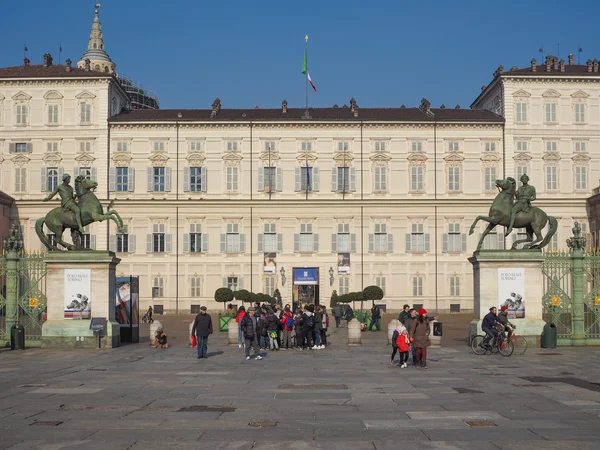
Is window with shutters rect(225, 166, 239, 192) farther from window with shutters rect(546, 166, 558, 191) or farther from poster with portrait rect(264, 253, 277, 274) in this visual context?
window with shutters rect(546, 166, 558, 191)

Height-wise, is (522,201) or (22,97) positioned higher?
(22,97)

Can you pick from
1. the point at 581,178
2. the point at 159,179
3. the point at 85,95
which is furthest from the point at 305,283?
the point at 581,178

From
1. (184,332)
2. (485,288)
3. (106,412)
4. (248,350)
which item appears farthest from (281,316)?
(106,412)

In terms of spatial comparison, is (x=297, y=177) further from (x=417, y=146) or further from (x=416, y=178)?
(x=417, y=146)

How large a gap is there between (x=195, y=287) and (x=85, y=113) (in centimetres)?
1638

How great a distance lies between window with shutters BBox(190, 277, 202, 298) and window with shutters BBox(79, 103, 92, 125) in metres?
15.0

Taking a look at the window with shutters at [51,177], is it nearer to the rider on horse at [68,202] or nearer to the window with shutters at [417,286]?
the window with shutters at [417,286]

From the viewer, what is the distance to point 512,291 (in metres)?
28.2

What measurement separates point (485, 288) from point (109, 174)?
1684 inches

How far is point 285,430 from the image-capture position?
12.7 metres

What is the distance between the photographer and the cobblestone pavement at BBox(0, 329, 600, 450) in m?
12.0

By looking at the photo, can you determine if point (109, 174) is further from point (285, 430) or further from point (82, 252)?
point (285, 430)

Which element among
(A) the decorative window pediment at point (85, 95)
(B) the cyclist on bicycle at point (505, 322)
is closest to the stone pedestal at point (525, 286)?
(B) the cyclist on bicycle at point (505, 322)

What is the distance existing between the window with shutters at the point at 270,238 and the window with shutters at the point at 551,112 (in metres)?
23.3
